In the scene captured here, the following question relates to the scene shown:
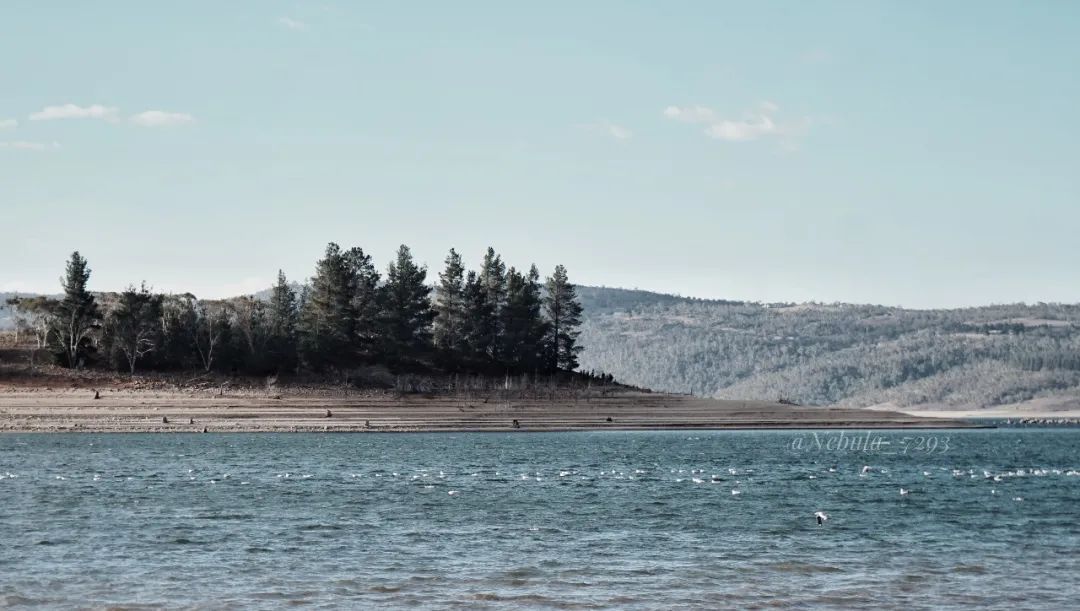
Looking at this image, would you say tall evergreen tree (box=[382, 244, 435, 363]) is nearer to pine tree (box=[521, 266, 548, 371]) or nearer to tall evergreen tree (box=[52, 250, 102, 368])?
pine tree (box=[521, 266, 548, 371])

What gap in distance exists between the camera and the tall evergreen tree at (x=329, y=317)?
12506cm

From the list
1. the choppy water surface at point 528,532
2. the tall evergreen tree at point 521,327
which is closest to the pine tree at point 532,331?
the tall evergreen tree at point 521,327

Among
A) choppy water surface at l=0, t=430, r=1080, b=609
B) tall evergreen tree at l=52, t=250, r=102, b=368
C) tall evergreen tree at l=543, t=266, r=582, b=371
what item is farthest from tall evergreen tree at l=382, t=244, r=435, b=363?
choppy water surface at l=0, t=430, r=1080, b=609

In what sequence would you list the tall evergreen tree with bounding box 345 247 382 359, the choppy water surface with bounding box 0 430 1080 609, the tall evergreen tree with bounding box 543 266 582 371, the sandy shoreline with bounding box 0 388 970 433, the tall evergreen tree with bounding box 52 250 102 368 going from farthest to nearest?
the tall evergreen tree with bounding box 543 266 582 371 → the tall evergreen tree with bounding box 345 247 382 359 → the tall evergreen tree with bounding box 52 250 102 368 → the sandy shoreline with bounding box 0 388 970 433 → the choppy water surface with bounding box 0 430 1080 609

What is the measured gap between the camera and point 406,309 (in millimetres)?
139000

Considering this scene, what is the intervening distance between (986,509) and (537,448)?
44.2 metres

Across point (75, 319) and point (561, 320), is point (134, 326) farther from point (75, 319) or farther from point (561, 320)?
point (561, 320)

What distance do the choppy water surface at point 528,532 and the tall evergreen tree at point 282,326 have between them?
139 ft

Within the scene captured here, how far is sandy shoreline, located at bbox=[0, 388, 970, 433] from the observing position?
328 ft

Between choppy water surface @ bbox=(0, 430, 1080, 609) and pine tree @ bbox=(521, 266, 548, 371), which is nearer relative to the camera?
choppy water surface @ bbox=(0, 430, 1080, 609)

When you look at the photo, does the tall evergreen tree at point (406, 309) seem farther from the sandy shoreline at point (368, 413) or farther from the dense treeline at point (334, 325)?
the sandy shoreline at point (368, 413)

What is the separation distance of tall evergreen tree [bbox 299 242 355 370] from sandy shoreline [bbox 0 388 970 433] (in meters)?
11.6

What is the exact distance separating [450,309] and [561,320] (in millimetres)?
14869

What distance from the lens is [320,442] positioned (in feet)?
318
